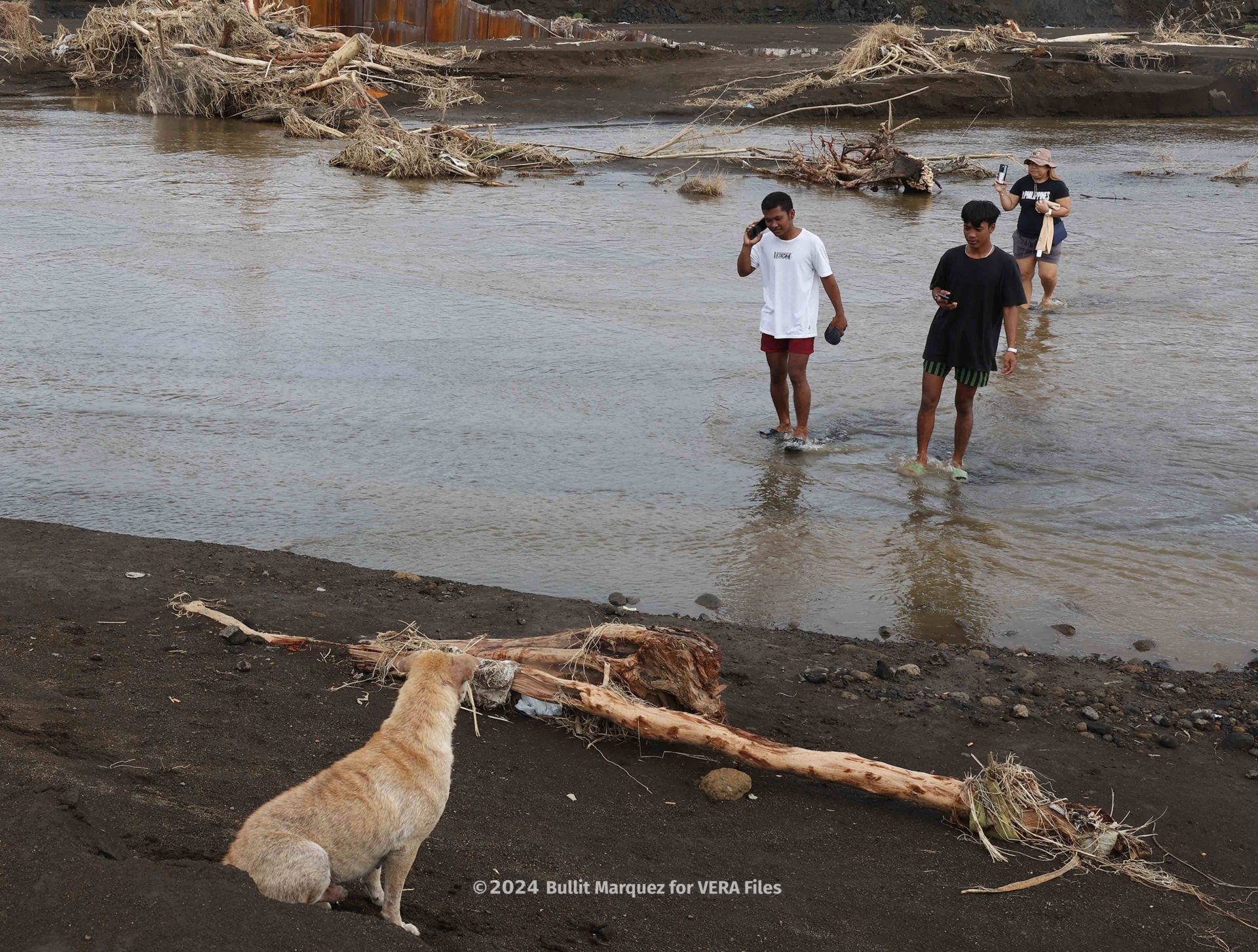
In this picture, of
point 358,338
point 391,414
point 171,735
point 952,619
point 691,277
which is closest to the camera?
point 171,735

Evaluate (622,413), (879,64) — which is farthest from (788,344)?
(879,64)

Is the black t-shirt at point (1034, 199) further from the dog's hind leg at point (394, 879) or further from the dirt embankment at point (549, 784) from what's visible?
the dog's hind leg at point (394, 879)

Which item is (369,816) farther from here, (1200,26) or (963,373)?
(1200,26)

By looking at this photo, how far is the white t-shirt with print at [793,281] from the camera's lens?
856 cm

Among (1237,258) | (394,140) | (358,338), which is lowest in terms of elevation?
(358,338)

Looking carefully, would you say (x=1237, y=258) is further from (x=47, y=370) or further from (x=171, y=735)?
(x=171, y=735)

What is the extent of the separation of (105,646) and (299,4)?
32657 mm

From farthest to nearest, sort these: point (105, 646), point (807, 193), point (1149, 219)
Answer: point (807, 193) → point (1149, 219) → point (105, 646)

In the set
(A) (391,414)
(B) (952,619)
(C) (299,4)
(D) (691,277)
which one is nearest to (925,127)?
(D) (691,277)

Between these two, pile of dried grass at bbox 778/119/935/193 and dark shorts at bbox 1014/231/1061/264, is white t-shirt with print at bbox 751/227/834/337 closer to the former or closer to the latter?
dark shorts at bbox 1014/231/1061/264

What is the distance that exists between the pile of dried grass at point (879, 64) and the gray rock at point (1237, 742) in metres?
25.0

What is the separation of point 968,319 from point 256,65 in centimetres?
2199

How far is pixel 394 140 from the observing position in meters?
20.0

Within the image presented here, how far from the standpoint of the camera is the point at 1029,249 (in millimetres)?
12484
